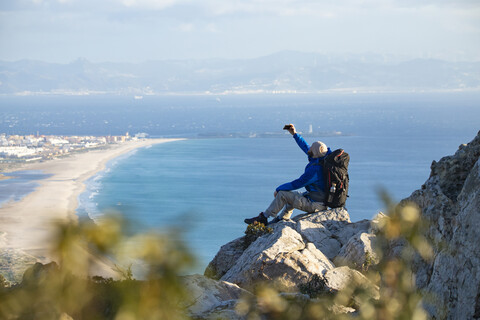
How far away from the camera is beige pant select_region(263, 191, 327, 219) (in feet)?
31.8

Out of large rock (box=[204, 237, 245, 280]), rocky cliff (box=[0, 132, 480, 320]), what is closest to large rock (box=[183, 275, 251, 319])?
rocky cliff (box=[0, 132, 480, 320])

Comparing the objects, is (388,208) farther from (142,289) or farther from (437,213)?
(437,213)

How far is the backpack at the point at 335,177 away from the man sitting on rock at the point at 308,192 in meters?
0.14

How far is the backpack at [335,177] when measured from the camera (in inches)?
371

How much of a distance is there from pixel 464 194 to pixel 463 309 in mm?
819

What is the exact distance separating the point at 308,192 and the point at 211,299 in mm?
5345

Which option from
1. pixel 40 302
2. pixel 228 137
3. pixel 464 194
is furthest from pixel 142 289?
pixel 228 137

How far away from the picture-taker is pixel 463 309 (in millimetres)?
3580

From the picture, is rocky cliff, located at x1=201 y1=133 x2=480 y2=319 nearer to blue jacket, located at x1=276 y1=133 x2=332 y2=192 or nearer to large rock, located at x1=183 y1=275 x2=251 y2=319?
blue jacket, located at x1=276 y1=133 x2=332 y2=192

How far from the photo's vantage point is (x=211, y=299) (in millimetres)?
4762

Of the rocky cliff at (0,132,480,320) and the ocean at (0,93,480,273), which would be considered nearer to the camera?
the rocky cliff at (0,132,480,320)

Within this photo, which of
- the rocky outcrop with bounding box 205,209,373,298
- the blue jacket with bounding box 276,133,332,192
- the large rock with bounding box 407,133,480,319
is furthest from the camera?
the blue jacket with bounding box 276,133,332,192

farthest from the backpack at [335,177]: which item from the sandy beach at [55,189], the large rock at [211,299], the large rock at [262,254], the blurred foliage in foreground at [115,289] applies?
the sandy beach at [55,189]

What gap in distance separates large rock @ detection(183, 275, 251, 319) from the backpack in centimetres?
403
